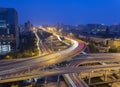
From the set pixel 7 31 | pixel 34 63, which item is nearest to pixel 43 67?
pixel 34 63

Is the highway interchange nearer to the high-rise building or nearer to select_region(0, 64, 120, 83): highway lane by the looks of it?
select_region(0, 64, 120, 83): highway lane

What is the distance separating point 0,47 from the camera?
35406mm

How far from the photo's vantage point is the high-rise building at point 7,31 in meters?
36.0

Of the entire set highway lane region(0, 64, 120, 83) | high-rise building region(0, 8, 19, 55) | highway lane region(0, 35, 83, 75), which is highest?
high-rise building region(0, 8, 19, 55)

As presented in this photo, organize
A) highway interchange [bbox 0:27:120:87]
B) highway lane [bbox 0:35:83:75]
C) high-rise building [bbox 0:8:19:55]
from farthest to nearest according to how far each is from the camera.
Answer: high-rise building [bbox 0:8:19:55] → highway lane [bbox 0:35:83:75] → highway interchange [bbox 0:27:120:87]

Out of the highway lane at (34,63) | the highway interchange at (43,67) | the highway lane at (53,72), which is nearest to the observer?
the highway lane at (53,72)

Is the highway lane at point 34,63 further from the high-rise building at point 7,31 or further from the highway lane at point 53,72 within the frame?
the high-rise building at point 7,31

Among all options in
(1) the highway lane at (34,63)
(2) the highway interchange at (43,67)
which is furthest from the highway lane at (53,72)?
(1) the highway lane at (34,63)

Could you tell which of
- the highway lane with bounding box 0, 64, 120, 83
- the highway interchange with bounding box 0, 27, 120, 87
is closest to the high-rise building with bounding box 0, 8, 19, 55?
the highway interchange with bounding box 0, 27, 120, 87

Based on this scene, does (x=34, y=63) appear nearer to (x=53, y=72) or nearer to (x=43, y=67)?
(x=43, y=67)

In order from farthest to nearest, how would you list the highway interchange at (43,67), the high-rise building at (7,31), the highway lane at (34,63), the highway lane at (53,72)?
the high-rise building at (7,31) → the highway lane at (34,63) → the highway interchange at (43,67) → the highway lane at (53,72)

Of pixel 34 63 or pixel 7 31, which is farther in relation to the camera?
pixel 7 31

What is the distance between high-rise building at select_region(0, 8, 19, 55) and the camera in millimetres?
36031

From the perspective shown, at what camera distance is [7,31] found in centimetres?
3725
